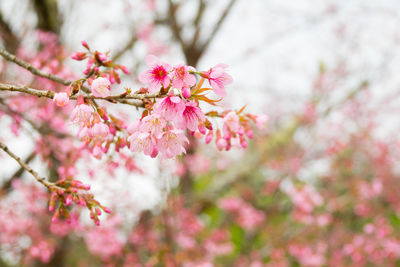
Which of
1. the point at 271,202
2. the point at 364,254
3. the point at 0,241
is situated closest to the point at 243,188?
the point at 271,202

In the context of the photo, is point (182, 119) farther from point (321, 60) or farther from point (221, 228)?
point (321, 60)

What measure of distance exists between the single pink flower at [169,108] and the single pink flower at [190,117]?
0.02m

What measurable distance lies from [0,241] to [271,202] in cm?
522

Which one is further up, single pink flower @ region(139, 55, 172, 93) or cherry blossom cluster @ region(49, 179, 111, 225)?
single pink flower @ region(139, 55, 172, 93)

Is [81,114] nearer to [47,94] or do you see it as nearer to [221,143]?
[47,94]

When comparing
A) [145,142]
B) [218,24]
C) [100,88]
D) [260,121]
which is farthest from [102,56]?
[218,24]

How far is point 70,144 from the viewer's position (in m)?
2.46

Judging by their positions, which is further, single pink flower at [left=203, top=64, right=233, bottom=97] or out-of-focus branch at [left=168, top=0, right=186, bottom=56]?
out-of-focus branch at [left=168, top=0, right=186, bottom=56]

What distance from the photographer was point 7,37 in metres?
4.16

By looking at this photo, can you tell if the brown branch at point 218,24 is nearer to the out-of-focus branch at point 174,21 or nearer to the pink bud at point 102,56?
the out-of-focus branch at point 174,21

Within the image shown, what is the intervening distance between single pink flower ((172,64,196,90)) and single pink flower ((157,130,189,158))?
173mm

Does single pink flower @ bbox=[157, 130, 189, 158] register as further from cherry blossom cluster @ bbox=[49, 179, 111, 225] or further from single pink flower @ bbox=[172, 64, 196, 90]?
cherry blossom cluster @ bbox=[49, 179, 111, 225]

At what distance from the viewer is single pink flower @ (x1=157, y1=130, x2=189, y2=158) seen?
3.33 feet

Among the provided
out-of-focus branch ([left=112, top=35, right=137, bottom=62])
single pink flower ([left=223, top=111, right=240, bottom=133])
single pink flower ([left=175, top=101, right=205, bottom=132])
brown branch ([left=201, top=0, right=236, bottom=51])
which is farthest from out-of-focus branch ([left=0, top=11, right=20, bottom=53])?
single pink flower ([left=175, top=101, right=205, bottom=132])
